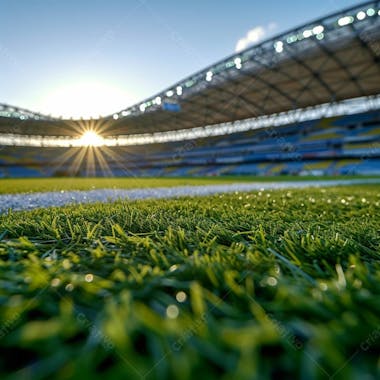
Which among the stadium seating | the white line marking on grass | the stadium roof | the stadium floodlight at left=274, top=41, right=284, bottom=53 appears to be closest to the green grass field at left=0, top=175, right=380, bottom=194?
the white line marking on grass

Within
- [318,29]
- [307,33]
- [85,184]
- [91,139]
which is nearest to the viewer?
[85,184]

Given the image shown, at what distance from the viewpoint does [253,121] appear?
139ft

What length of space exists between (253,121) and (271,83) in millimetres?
14942

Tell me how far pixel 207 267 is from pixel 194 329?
1.00ft

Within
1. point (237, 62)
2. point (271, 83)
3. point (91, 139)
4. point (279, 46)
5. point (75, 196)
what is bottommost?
point (75, 196)

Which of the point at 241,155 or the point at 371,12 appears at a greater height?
the point at 371,12

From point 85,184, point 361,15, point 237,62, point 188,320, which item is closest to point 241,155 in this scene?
point 237,62

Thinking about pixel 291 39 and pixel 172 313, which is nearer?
pixel 172 313

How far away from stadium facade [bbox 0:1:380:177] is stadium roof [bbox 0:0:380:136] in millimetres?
102

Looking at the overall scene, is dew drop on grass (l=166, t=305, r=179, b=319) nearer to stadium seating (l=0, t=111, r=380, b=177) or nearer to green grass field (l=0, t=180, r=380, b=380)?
green grass field (l=0, t=180, r=380, b=380)

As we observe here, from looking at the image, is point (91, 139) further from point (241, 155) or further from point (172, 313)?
point (172, 313)

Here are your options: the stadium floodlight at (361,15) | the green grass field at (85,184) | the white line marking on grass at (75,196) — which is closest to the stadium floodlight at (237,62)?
the stadium floodlight at (361,15)

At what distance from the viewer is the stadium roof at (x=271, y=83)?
1831 centimetres

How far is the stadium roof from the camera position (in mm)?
18312
